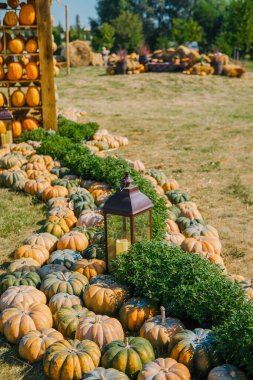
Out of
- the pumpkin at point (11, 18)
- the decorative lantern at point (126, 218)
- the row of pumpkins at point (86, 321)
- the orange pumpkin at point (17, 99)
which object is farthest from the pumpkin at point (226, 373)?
the pumpkin at point (11, 18)

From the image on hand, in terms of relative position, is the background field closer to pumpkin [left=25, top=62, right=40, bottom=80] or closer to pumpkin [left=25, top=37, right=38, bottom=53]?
pumpkin [left=25, top=62, right=40, bottom=80]

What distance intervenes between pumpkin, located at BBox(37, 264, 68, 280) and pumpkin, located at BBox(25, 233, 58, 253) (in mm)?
735

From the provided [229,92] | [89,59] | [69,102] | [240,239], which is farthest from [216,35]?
[240,239]

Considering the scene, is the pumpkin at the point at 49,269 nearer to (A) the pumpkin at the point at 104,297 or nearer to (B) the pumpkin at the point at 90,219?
(A) the pumpkin at the point at 104,297

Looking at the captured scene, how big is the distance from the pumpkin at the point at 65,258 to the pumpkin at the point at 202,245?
1491 millimetres

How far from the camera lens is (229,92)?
24.0 m

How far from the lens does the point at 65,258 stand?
596cm

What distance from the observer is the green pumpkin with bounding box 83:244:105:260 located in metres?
6.03

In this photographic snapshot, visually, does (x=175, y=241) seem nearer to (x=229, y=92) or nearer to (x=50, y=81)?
(x=50, y=81)

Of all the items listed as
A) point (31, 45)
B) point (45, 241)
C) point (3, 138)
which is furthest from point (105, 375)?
point (31, 45)

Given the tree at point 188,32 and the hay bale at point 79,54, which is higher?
the tree at point 188,32

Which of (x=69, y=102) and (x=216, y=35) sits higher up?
(x=216, y=35)

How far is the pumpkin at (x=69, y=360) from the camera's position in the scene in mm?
4055

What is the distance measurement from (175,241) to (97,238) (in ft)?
3.56
